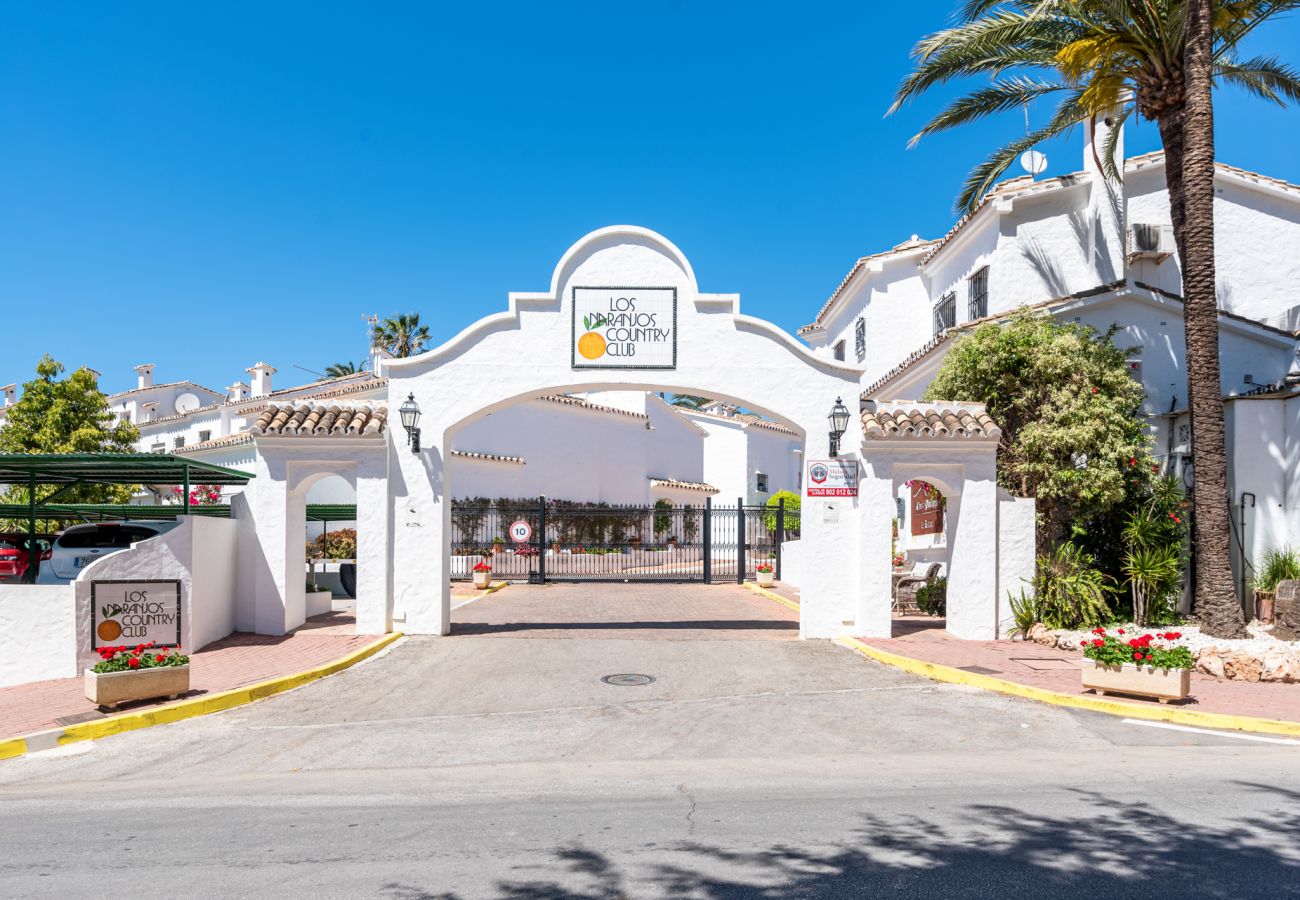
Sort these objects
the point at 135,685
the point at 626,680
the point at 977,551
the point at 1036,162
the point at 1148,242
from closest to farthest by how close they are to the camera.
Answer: the point at 135,685 → the point at 626,680 → the point at 977,551 → the point at 1148,242 → the point at 1036,162

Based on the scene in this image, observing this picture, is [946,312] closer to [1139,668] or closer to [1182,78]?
[1182,78]

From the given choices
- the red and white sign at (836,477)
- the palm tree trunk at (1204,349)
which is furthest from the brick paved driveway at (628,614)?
the palm tree trunk at (1204,349)

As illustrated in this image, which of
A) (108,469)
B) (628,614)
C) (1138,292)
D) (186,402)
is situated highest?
(186,402)

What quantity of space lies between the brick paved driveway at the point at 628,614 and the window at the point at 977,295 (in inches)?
354

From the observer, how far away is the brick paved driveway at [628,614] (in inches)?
607

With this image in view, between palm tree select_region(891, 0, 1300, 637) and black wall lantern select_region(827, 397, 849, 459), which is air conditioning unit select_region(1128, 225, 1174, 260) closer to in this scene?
palm tree select_region(891, 0, 1300, 637)

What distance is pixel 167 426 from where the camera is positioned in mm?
51250

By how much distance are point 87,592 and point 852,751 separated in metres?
9.51

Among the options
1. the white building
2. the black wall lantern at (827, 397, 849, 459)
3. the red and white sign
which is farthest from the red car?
the white building

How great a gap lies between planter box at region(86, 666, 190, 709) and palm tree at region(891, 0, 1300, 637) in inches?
532

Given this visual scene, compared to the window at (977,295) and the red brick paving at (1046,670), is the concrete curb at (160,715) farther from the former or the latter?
the window at (977,295)

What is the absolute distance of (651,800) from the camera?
665 centimetres

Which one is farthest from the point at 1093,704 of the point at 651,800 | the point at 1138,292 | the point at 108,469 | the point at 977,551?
the point at 108,469

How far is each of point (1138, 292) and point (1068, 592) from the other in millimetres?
7261
